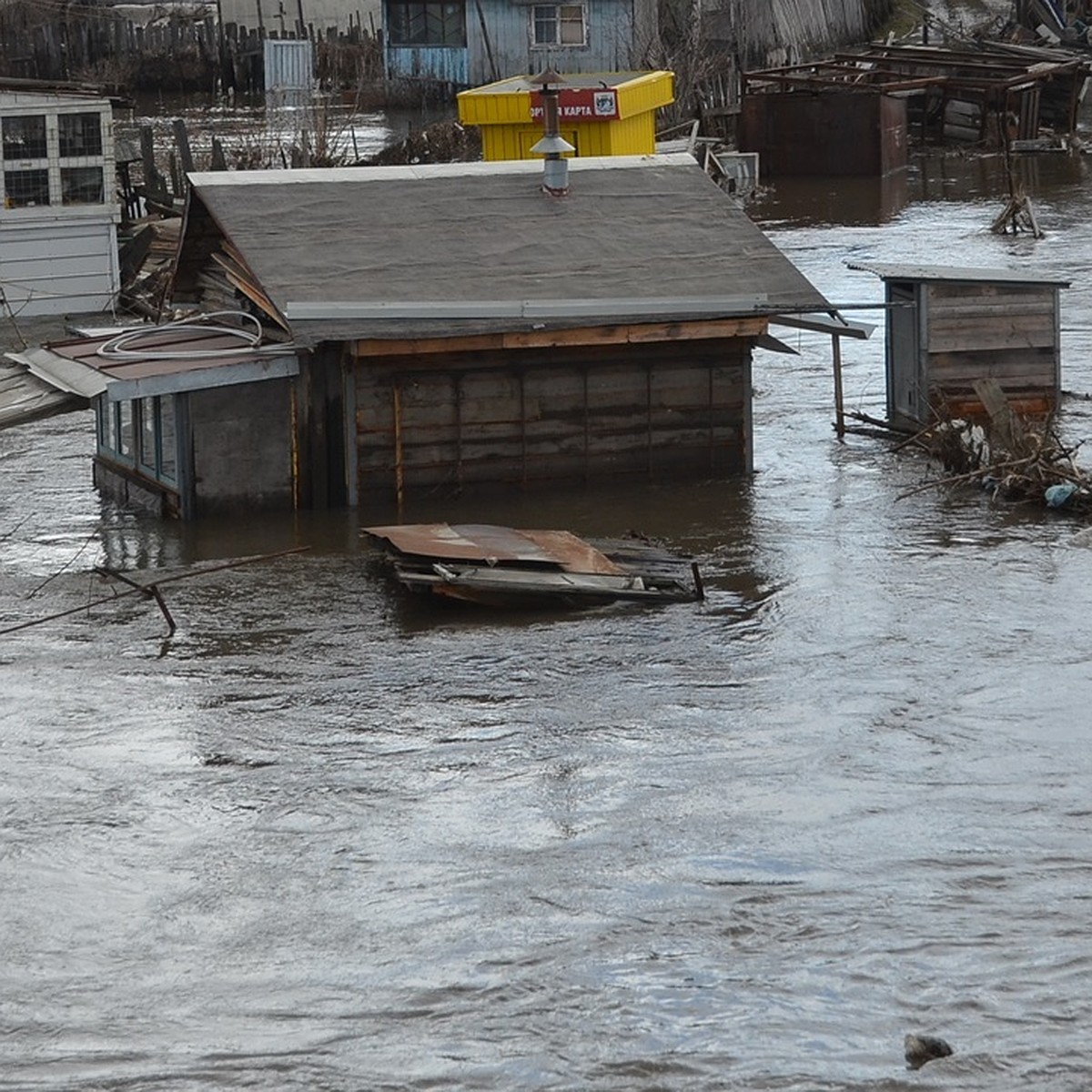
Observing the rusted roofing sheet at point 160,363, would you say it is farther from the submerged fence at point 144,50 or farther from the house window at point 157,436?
the submerged fence at point 144,50

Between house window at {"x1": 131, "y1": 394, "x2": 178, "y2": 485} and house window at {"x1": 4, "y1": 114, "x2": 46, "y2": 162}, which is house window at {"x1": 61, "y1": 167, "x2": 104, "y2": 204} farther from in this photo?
house window at {"x1": 131, "y1": 394, "x2": 178, "y2": 485}

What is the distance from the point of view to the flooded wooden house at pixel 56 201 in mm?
26812

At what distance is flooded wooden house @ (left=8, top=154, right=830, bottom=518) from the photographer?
17.9 meters

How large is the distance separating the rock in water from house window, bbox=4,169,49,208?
71.2ft

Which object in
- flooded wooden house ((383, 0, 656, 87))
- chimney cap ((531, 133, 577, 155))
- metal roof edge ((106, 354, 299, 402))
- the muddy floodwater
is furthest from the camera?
flooded wooden house ((383, 0, 656, 87))

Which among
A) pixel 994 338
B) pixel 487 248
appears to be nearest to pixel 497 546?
pixel 487 248

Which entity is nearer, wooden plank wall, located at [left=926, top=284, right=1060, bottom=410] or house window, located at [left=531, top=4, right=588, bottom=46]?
wooden plank wall, located at [left=926, top=284, right=1060, bottom=410]

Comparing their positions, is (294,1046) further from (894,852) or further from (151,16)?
(151,16)

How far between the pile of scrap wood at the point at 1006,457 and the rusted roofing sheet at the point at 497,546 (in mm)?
4121

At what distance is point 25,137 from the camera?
26969 mm

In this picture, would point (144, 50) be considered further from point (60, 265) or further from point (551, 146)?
point (551, 146)

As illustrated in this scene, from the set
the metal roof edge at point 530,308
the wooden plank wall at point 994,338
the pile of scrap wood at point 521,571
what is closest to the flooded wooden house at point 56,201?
the metal roof edge at point 530,308

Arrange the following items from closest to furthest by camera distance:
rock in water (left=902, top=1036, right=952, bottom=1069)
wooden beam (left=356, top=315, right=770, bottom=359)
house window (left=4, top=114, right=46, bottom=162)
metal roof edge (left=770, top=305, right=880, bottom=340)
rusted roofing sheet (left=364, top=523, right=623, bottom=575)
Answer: rock in water (left=902, top=1036, right=952, bottom=1069)
rusted roofing sheet (left=364, top=523, right=623, bottom=575)
wooden beam (left=356, top=315, right=770, bottom=359)
metal roof edge (left=770, top=305, right=880, bottom=340)
house window (left=4, top=114, right=46, bottom=162)

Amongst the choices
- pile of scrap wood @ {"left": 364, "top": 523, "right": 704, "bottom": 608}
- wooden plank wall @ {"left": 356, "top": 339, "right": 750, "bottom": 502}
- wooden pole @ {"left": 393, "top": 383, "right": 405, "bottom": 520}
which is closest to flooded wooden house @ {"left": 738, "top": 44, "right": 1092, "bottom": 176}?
wooden plank wall @ {"left": 356, "top": 339, "right": 750, "bottom": 502}
